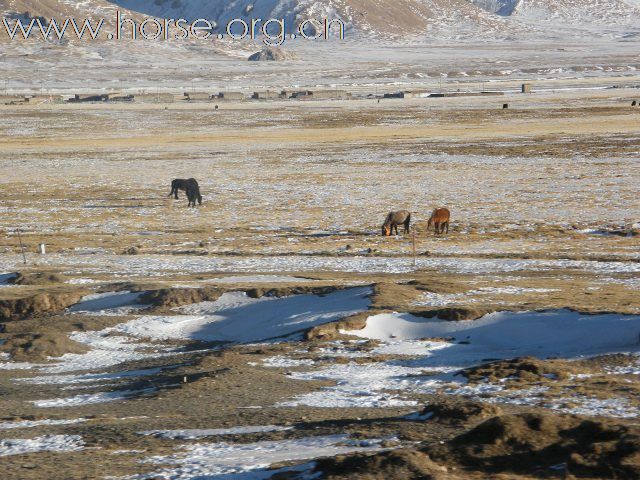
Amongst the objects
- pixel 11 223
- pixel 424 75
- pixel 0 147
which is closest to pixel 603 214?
pixel 11 223

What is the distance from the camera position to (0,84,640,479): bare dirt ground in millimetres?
8172

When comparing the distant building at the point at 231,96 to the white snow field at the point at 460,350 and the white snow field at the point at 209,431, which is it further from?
the white snow field at the point at 209,431

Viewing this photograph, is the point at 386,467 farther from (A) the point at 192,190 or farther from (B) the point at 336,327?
(A) the point at 192,190

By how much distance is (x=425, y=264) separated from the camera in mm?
18547

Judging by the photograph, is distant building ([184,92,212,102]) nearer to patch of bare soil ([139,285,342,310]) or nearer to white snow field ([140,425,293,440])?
patch of bare soil ([139,285,342,310])

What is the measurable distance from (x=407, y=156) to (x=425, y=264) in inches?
841

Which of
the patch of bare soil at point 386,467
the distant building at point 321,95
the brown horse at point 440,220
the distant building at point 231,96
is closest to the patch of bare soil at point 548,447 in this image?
the patch of bare soil at point 386,467

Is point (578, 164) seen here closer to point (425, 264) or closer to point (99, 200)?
point (99, 200)

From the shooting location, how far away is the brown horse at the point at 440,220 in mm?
21672

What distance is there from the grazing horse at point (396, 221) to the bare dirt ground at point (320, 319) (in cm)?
36

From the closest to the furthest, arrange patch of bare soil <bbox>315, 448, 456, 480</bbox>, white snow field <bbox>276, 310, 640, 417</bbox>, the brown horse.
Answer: patch of bare soil <bbox>315, 448, 456, 480</bbox> < white snow field <bbox>276, 310, 640, 417</bbox> < the brown horse

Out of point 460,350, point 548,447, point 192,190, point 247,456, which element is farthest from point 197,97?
point 548,447

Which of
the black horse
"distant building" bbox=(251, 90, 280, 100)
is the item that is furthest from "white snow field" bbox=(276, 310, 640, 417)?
"distant building" bbox=(251, 90, 280, 100)

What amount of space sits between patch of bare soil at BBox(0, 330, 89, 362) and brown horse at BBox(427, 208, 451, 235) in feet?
32.1
